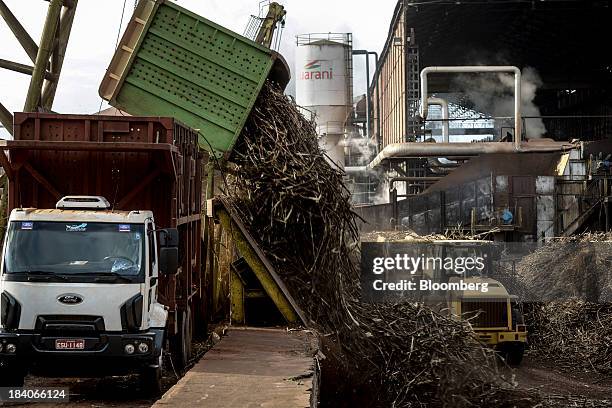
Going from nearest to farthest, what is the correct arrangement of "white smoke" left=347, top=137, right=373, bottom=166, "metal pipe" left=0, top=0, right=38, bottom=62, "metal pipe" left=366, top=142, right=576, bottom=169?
1. "metal pipe" left=0, top=0, right=38, bottom=62
2. "metal pipe" left=366, top=142, right=576, bottom=169
3. "white smoke" left=347, top=137, right=373, bottom=166

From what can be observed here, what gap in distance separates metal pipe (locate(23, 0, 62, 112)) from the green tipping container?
318 cm

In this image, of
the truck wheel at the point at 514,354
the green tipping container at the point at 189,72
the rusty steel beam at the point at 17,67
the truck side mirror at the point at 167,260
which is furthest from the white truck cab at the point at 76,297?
the truck wheel at the point at 514,354

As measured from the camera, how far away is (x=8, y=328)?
8.14 meters

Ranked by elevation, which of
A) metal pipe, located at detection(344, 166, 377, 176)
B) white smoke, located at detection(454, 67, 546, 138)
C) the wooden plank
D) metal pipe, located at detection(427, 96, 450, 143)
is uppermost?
white smoke, located at detection(454, 67, 546, 138)

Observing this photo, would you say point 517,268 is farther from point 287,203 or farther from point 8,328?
point 8,328

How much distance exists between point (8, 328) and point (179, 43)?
5123 mm

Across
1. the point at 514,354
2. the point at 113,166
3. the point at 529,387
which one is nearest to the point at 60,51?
the point at 113,166

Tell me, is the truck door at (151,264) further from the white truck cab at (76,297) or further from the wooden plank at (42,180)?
the wooden plank at (42,180)

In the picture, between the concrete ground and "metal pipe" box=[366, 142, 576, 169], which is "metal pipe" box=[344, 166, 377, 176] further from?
the concrete ground

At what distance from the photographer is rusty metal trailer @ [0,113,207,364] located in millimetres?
9438

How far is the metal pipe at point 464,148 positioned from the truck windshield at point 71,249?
2250cm

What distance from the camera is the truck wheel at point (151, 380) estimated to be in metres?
8.45

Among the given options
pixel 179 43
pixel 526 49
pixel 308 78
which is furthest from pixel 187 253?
pixel 308 78

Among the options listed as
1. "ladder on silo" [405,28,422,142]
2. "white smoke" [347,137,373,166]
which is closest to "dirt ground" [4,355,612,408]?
"ladder on silo" [405,28,422,142]
